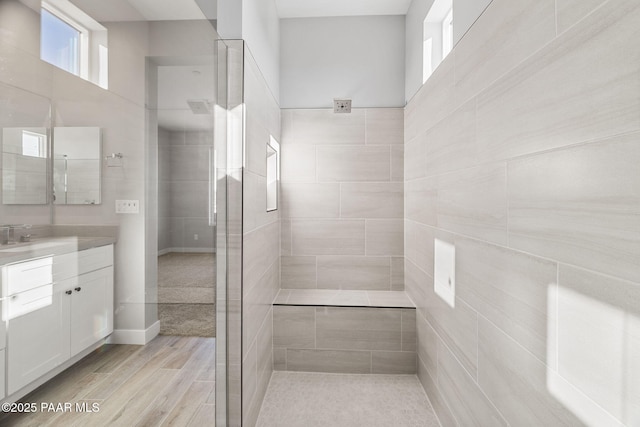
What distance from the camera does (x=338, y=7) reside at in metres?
2.71

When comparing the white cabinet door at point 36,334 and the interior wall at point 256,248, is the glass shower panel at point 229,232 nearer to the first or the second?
the interior wall at point 256,248

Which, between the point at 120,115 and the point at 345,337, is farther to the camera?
the point at 345,337

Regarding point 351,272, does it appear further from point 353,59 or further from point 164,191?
point 164,191

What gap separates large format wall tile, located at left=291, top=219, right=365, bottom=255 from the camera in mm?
2859

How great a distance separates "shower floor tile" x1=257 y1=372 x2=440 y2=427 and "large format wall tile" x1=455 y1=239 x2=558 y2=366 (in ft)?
3.17

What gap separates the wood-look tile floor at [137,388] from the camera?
2.17 feet

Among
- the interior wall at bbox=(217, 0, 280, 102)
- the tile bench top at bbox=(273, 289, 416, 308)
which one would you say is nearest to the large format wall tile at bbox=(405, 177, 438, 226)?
the tile bench top at bbox=(273, 289, 416, 308)

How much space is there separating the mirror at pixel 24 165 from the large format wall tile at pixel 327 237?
227 centimetres

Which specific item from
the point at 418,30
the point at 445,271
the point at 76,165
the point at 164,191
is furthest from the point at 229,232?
the point at 418,30

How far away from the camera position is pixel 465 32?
154 centimetres

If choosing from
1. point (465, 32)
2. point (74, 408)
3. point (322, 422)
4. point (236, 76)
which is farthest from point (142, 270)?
point (465, 32)

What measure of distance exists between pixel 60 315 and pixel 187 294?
0.61 m

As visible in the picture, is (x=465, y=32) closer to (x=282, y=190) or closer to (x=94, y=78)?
(x=94, y=78)

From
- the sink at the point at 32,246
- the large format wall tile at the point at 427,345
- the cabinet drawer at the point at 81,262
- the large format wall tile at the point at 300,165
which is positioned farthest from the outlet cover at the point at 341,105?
the sink at the point at 32,246
